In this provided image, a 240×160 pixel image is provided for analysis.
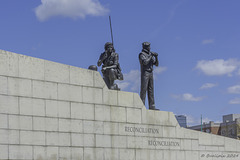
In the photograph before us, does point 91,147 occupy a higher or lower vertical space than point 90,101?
lower

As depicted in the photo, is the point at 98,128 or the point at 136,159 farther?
A: the point at 136,159

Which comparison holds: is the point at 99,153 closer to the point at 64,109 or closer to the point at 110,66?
the point at 64,109

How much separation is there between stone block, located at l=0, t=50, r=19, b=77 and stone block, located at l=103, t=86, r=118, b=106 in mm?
4336

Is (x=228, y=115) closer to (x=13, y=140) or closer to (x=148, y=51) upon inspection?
(x=148, y=51)

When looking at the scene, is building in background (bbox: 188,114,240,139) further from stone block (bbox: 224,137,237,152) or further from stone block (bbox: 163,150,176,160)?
stone block (bbox: 163,150,176,160)

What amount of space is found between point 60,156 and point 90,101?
273 cm

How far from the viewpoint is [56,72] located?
61.9 ft

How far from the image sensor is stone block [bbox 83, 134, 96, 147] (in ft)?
63.5

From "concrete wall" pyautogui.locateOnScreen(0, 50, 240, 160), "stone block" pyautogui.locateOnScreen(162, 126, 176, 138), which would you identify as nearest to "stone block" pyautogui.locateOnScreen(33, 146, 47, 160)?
"concrete wall" pyautogui.locateOnScreen(0, 50, 240, 160)

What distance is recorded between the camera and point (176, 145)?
23.2 meters

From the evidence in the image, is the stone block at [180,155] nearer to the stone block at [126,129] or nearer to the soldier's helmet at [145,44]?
the stone block at [126,129]

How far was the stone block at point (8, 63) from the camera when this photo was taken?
57.0 ft

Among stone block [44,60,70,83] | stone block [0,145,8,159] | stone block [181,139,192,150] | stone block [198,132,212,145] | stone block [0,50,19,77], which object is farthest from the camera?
stone block [198,132,212,145]

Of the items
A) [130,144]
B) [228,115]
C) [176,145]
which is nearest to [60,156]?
[130,144]
